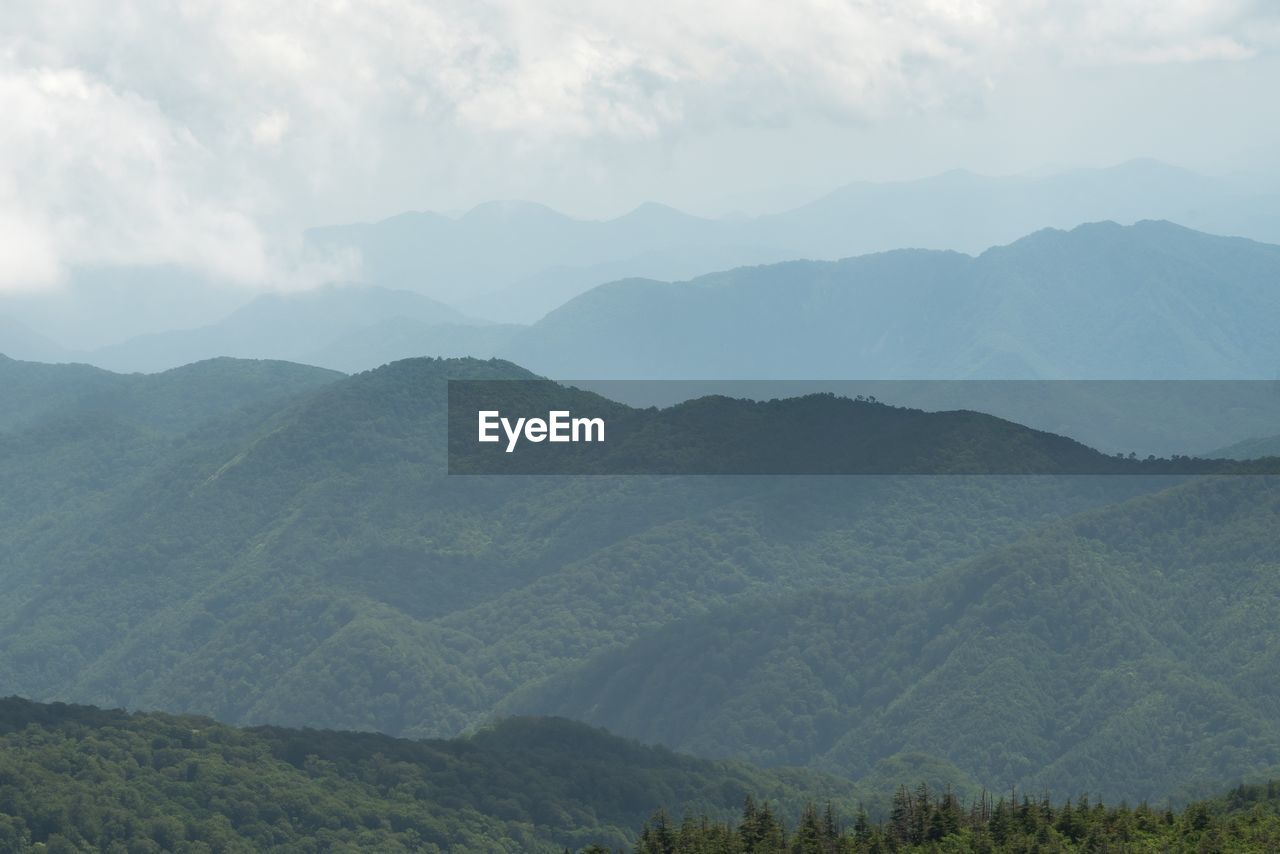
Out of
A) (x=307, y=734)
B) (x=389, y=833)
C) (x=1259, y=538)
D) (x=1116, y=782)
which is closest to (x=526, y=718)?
(x=307, y=734)

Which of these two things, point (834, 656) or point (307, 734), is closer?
point (307, 734)

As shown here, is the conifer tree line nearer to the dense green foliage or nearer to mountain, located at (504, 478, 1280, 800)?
the dense green foliage

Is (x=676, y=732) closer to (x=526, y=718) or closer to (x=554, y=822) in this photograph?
(x=526, y=718)

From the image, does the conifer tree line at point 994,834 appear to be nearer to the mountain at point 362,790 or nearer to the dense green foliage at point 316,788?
the mountain at point 362,790

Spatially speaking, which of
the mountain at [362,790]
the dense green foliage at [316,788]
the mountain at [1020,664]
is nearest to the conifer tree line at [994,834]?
the mountain at [362,790]

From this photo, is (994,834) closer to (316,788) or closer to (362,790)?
(316,788)

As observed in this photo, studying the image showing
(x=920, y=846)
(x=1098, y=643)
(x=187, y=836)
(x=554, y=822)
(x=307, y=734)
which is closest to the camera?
(x=920, y=846)
